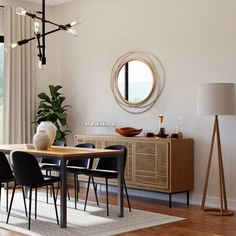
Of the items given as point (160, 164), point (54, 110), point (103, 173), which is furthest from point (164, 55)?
point (54, 110)

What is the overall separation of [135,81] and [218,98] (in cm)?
183

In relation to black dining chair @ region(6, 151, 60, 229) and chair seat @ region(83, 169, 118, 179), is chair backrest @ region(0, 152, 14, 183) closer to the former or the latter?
black dining chair @ region(6, 151, 60, 229)

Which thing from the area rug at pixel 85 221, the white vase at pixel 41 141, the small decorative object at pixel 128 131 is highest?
the small decorative object at pixel 128 131

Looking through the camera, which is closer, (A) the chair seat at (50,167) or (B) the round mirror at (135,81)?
(A) the chair seat at (50,167)

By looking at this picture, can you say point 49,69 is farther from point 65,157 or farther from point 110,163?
point 65,157

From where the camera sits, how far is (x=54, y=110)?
852cm

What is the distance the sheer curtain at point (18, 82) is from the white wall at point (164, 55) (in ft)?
2.07

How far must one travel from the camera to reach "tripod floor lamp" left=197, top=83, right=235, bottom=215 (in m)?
6.22

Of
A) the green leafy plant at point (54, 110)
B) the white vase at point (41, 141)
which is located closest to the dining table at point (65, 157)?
the white vase at point (41, 141)

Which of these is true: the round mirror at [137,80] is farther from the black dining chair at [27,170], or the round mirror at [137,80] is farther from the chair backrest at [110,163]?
the black dining chair at [27,170]

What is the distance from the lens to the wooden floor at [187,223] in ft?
17.4

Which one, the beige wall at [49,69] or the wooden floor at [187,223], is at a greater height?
the beige wall at [49,69]

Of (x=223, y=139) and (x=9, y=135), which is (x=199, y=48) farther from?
(x=9, y=135)

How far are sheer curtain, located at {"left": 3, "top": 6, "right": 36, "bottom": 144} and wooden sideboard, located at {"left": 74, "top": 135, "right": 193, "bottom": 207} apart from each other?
2.13 metres
